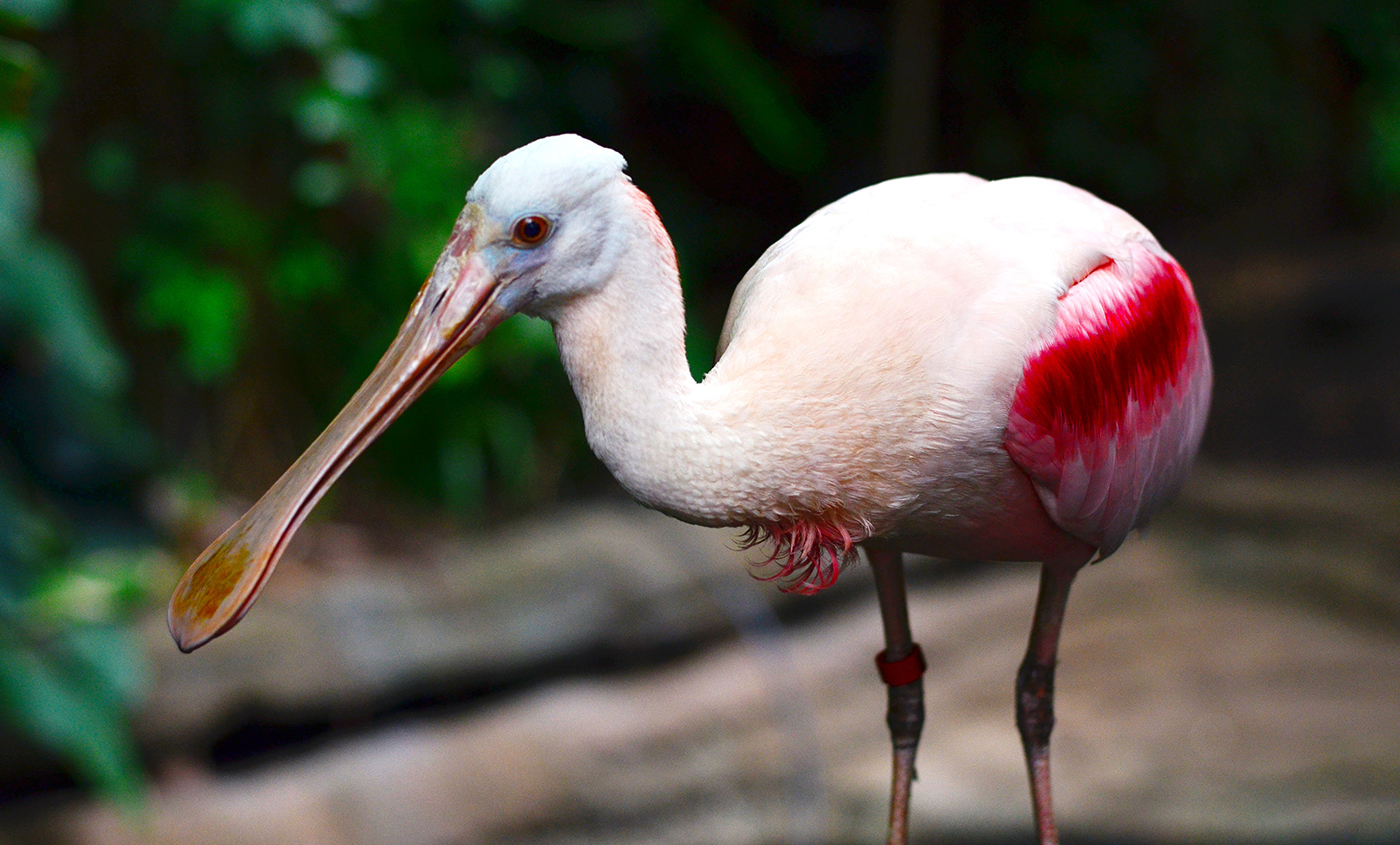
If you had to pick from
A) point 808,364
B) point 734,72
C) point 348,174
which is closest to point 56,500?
point 348,174

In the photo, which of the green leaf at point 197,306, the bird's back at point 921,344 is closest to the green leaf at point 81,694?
the green leaf at point 197,306

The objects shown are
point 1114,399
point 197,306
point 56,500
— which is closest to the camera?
point 1114,399

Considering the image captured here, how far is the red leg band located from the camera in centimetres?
102

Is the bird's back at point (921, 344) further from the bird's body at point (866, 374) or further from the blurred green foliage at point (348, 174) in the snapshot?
the blurred green foliage at point (348, 174)

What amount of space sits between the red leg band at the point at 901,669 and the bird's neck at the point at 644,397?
0.30 m

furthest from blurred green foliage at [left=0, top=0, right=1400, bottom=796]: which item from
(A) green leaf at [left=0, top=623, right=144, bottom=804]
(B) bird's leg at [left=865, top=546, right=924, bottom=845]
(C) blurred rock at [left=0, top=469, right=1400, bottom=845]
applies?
(B) bird's leg at [left=865, top=546, right=924, bottom=845]

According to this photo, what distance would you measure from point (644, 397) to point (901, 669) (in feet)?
1.21

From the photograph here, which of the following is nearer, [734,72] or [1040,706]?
[1040,706]

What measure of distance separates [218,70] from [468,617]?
128 centimetres

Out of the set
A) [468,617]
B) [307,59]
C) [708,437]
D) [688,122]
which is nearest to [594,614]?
[468,617]

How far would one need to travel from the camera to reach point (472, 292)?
2.48 feet

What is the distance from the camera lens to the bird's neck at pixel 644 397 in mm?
765

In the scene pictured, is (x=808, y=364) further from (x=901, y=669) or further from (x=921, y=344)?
(x=901, y=669)

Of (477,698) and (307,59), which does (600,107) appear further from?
(477,698)
